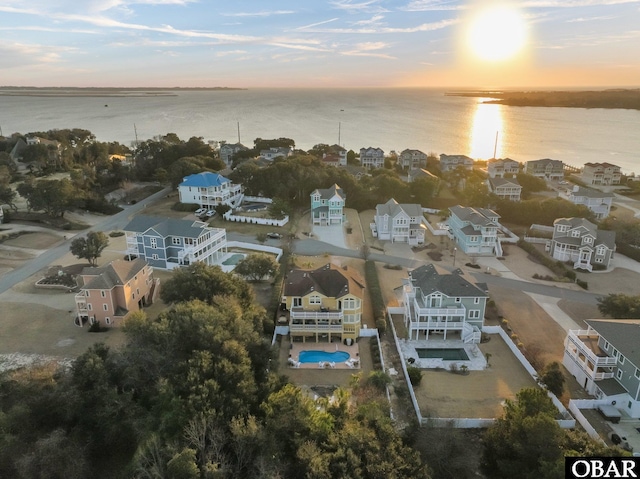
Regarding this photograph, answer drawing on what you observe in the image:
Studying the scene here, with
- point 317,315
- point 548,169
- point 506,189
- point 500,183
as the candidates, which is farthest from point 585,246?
point 548,169

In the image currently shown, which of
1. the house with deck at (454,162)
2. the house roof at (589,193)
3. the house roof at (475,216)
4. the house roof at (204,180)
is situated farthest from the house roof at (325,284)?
the house with deck at (454,162)

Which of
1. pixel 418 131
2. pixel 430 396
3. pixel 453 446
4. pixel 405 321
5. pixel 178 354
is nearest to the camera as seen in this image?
pixel 453 446

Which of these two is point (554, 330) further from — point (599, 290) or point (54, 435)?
point (54, 435)

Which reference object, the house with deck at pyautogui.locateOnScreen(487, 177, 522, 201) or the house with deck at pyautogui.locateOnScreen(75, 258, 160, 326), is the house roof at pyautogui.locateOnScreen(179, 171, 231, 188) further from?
the house with deck at pyautogui.locateOnScreen(487, 177, 522, 201)

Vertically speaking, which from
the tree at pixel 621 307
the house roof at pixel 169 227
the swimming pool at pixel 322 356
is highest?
the house roof at pixel 169 227

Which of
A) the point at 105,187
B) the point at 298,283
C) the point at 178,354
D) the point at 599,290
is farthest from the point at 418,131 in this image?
the point at 178,354

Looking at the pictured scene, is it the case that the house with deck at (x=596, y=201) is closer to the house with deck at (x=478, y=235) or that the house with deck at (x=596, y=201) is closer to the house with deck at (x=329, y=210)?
the house with deck at (x=478, y=235)
